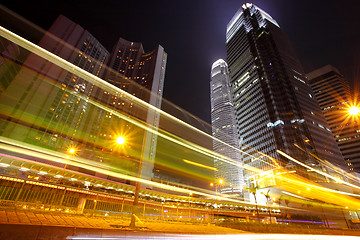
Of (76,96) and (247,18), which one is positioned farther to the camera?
(247,18)

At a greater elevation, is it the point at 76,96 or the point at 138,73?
the point at 138,73

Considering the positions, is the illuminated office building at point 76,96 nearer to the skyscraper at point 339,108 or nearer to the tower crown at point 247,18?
the tower crown at point 247,18

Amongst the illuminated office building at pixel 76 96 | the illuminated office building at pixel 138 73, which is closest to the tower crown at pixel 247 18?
the illuminated office building at pixel 138 73

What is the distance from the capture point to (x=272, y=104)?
293ft

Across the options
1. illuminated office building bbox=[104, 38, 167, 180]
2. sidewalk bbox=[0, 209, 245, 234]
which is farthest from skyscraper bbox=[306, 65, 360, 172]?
sidewalk bbox=[0, 209, 245, 234]

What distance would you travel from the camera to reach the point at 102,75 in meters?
111

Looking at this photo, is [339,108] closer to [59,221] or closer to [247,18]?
[247,18]

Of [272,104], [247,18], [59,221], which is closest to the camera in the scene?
[59,221]

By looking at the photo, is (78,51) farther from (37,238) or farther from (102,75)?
(37,238)

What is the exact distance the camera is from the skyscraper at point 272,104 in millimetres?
78562

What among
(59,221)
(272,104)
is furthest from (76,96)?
(272,104)

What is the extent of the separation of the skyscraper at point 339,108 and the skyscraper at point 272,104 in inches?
1865

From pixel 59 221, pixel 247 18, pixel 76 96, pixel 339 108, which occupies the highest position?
pixel 247 18

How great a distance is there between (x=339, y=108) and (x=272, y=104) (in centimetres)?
8888
